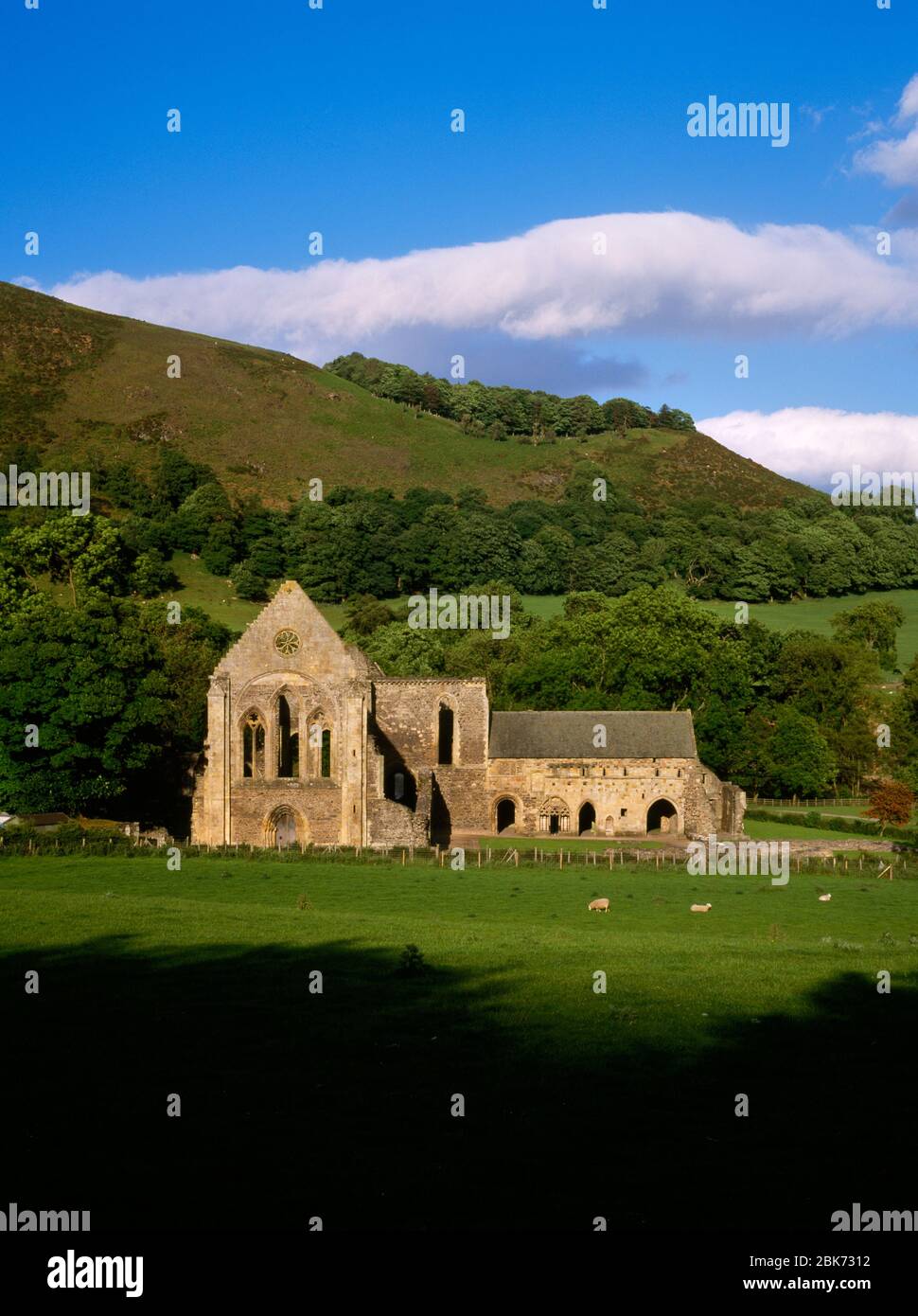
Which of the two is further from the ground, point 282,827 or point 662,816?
point 282,827

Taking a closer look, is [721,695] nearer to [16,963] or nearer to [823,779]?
[823,779]

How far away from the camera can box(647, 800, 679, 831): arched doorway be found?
202 ft

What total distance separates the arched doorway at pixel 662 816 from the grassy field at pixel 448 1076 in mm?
35086

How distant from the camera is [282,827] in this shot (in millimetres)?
52969

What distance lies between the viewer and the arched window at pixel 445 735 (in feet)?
199

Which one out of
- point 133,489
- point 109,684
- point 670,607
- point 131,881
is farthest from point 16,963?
point 133,489

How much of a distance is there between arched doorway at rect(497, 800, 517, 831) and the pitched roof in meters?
3.22

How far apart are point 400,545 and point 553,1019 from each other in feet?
356

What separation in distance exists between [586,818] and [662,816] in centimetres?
448

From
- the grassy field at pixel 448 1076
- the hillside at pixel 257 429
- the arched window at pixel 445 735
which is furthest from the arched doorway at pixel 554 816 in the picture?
the hillside at pixel 257 429

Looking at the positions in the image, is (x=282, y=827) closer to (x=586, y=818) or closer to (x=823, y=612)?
(x=586, y=818)

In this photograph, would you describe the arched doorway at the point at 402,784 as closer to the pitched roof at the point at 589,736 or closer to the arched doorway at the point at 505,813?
the pitched roof at the point at 589,736

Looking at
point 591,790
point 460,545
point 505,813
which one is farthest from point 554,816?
point 460,545

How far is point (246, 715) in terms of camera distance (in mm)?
53594
